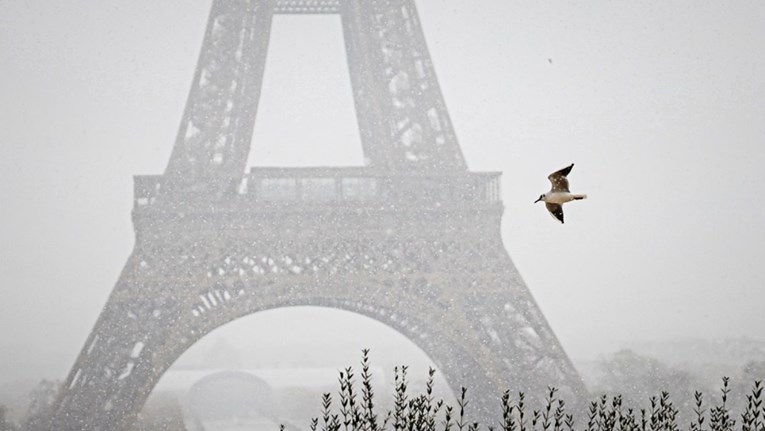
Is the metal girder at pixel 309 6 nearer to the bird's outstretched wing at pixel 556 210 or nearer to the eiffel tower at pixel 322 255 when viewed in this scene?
the eiffel tower at pixel 322 255

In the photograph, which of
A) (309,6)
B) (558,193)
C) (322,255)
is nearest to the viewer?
(558,193)

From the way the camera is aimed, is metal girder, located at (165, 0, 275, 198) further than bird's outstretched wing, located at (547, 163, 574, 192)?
Yes

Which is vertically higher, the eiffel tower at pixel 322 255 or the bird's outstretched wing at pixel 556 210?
the eiffel tower at pixel 322 255

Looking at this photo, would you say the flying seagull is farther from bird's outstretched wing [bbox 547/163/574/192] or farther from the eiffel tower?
the eiffel tower

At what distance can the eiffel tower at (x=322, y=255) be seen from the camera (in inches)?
603

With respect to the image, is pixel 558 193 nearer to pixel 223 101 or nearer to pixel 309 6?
pixel 223 101

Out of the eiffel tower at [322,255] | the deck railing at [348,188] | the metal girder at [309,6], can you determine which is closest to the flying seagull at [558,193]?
the eiffel tower at [322,255]

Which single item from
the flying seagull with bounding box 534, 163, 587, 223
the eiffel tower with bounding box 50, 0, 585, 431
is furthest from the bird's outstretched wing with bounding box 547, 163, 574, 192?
the eiffel tower with bounding box 50, 0, 585, 431

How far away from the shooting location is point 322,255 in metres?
16.5

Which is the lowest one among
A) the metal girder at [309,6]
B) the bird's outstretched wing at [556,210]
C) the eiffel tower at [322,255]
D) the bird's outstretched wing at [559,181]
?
the bird's outstretched wing at [556,210]

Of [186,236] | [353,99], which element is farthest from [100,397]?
[353,99]

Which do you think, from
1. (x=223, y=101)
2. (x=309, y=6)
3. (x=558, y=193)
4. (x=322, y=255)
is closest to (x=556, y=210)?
(x=558, y=193)

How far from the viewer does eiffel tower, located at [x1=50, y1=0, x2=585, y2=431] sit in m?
15.3

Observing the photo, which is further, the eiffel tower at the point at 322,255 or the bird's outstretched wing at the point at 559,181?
the eiffel tower at the point at 322,255
